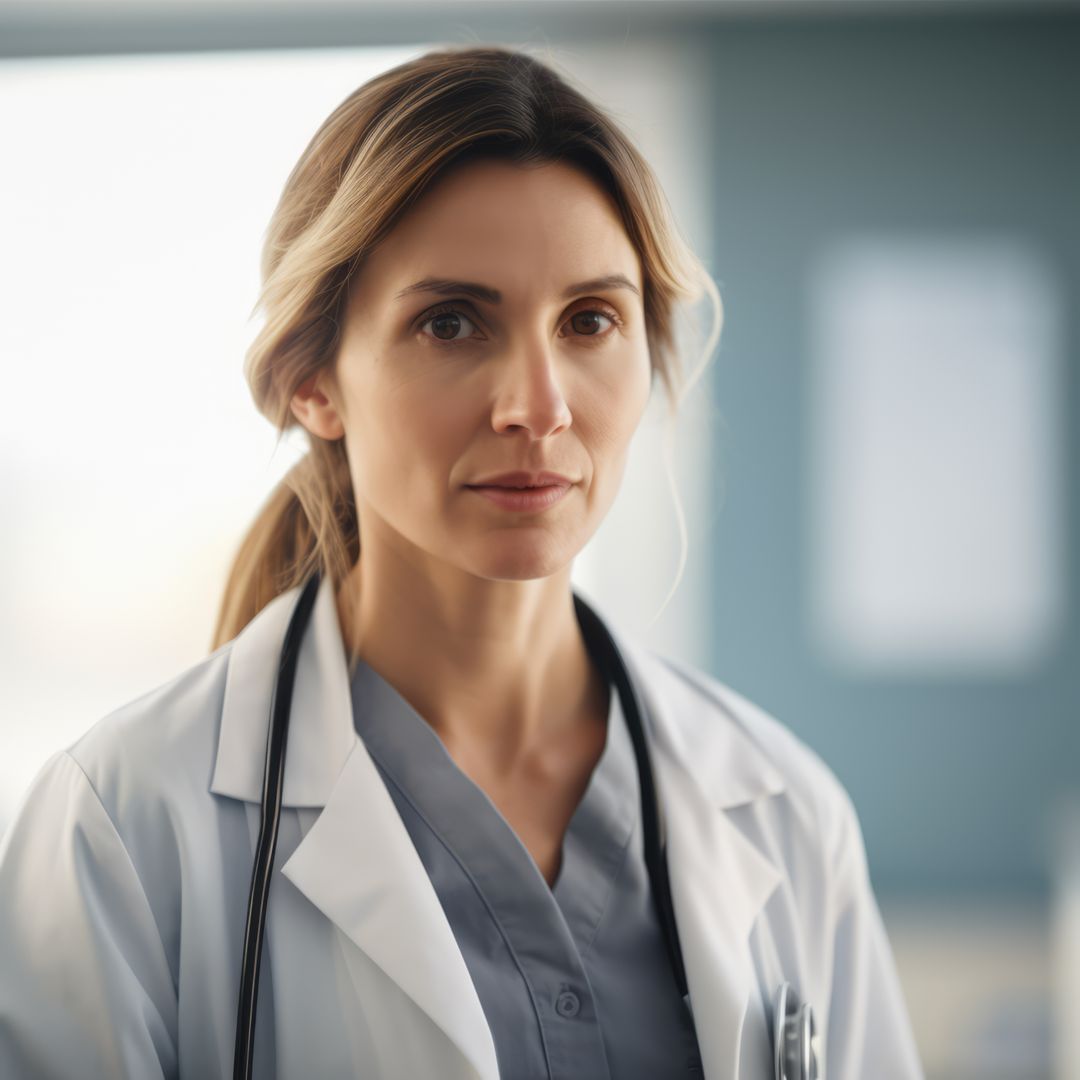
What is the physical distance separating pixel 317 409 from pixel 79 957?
497 millimetres

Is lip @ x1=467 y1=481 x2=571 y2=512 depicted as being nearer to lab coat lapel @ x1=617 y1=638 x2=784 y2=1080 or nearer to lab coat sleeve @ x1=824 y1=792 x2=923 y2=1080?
lab coat lapel @ x1=617 y1=638 x2=784 y2=1080

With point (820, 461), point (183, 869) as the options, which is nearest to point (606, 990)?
point (183, 869)

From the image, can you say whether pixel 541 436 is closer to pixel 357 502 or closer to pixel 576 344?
pixel 576 344

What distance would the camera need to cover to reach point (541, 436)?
85cm

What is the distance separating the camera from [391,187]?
847mm

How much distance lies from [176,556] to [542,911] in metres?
2.36

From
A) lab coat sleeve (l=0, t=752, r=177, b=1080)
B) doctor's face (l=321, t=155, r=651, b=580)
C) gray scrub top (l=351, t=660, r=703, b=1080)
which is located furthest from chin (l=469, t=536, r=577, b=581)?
lab coat sleeve (l=0, t=752, r=177, b=1080)

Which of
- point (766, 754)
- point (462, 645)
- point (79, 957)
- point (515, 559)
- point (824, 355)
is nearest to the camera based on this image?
point (79, 957)

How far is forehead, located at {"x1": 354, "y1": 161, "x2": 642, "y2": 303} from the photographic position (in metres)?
0.85

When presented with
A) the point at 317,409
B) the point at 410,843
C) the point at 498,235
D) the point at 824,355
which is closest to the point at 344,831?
the point at 410,843

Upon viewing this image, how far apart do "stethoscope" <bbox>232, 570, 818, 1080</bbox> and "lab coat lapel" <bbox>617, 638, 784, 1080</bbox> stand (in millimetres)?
14

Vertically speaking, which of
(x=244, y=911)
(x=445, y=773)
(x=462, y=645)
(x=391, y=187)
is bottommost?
(x=244, y=911)

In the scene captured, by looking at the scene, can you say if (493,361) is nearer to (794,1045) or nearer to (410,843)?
(410,843)

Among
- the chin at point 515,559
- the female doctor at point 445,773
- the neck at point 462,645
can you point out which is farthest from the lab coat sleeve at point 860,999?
the chin at point 515,559
